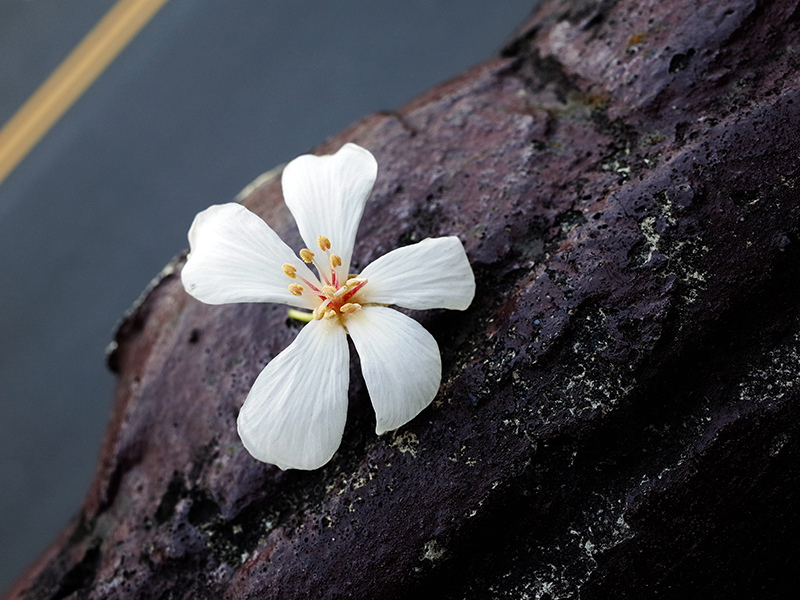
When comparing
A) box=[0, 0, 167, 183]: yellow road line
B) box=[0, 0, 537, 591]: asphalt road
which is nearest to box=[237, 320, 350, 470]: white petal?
box=[0, 0, 537, 591]: asphalt road

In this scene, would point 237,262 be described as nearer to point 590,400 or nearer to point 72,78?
point 590,400

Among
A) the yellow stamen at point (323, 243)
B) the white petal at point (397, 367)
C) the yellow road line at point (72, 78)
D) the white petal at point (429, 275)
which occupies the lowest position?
the white petal at point (397, 367)

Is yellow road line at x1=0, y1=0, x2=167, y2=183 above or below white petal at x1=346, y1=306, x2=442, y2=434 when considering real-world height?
above

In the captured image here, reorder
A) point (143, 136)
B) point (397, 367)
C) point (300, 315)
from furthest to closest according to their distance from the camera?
point (143, 136) → point (300, 315) → point (397, 367)

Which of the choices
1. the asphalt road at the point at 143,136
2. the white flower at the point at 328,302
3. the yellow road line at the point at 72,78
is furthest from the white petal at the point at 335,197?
the yellow road line at the point at 72,78

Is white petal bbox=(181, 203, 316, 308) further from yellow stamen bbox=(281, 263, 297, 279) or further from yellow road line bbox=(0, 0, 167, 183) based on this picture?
yellow road line bbox=(0, 0, 167, 183)

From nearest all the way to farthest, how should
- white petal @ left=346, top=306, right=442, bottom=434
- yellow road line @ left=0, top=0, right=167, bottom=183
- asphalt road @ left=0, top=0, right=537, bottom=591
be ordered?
1. white petal @ left=346, top=306, right=442, bottom=434
2. asphalt road @ left=0, top=0, right=537, bottom=591
3. yellow road line @ left=0, top=0, right=167, bottom=183

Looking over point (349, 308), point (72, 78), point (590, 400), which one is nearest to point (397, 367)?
point (349, 308)

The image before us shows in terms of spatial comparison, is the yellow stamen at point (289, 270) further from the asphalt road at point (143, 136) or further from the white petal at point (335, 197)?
the asphalt road at point (143, 136)
